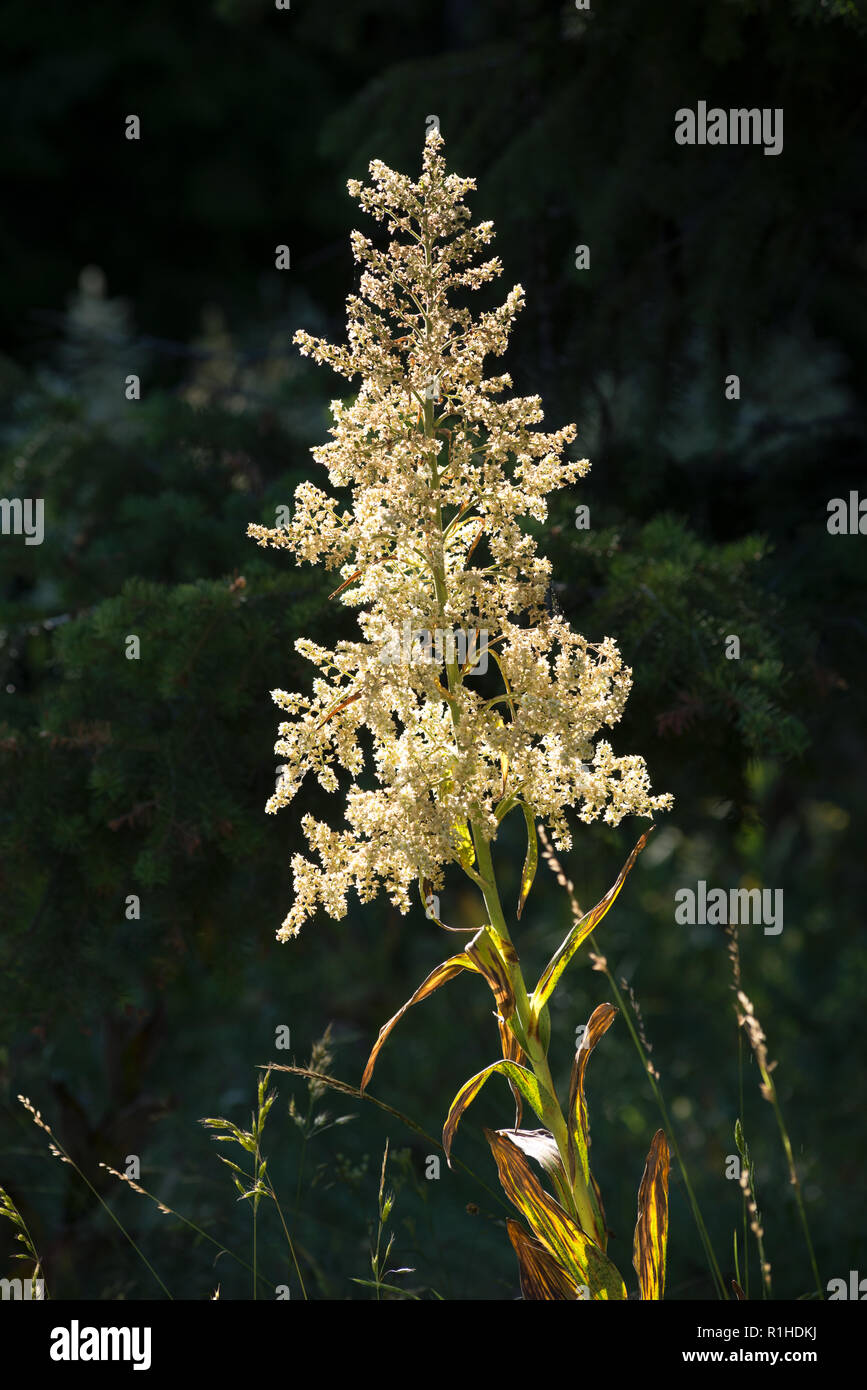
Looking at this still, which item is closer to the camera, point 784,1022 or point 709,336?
point 709,336

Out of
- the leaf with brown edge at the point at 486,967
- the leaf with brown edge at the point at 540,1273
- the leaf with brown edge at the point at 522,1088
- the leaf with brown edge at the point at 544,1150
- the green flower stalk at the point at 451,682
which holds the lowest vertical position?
the leaf with brown edge at the point at 540,1273

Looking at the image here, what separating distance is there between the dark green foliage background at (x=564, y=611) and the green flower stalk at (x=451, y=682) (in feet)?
0.99

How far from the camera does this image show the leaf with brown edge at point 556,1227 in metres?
1.34

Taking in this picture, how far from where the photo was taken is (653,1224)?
1431 mm

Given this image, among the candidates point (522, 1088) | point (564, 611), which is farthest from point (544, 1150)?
point (564, 611)

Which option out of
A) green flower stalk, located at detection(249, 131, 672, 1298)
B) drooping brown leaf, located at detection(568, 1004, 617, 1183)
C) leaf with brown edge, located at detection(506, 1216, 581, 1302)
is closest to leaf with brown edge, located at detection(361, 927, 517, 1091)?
green flower stalk, located at detection(249, 131, 672, 1298)

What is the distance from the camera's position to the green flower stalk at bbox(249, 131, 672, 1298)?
1272mm

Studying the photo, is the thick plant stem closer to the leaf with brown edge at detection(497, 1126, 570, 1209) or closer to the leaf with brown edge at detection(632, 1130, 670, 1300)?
the leaf with brown edge at detection(497, 1126, 570, 1209)

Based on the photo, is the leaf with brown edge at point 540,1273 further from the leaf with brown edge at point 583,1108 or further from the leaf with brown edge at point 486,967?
the leaf with brown edge at point 486,967

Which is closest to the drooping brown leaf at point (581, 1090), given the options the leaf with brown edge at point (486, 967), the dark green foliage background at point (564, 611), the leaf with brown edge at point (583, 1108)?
the leaf with brown edge at point (583, 1108)
